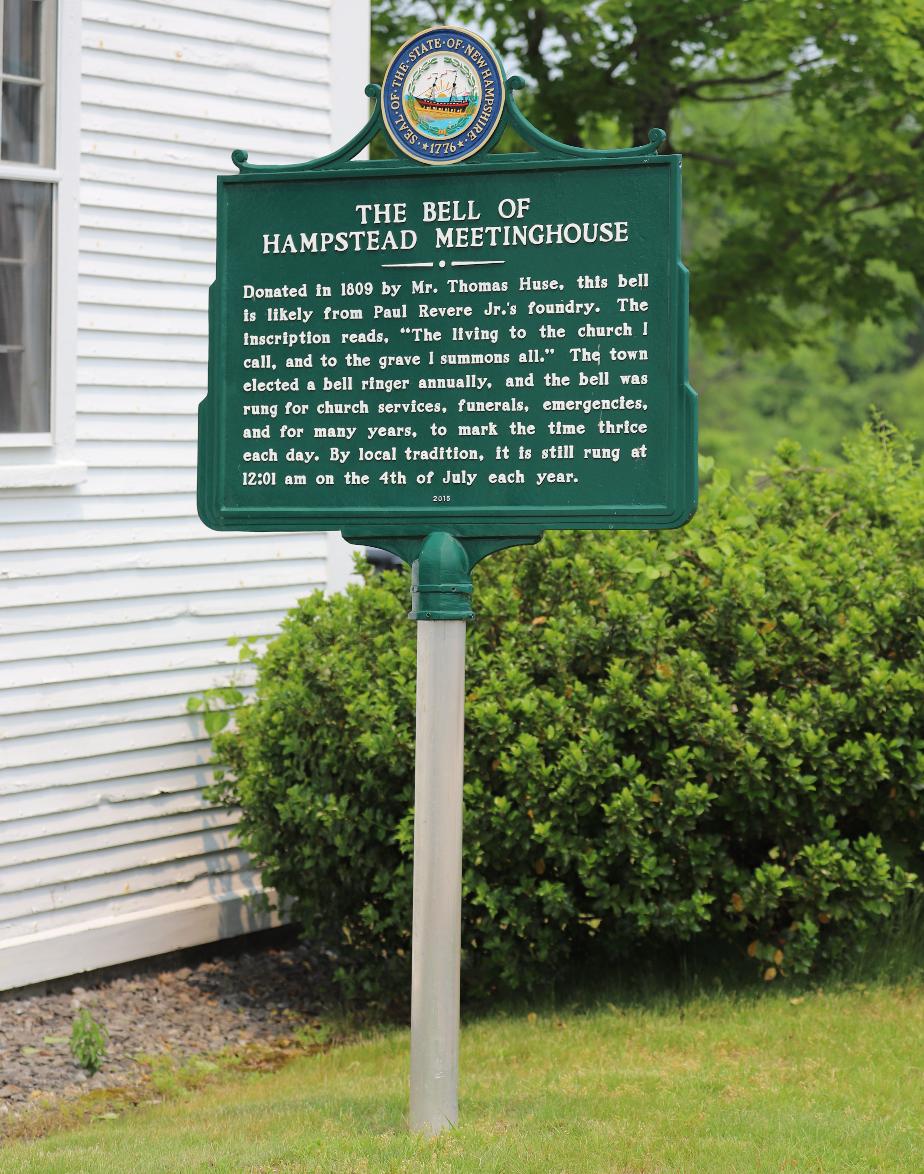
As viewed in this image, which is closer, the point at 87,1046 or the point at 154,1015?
the point at 87,1046

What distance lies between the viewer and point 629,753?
6047mm

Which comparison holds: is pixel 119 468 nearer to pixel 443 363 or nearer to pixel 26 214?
pixel 26 214

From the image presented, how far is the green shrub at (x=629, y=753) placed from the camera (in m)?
5.81

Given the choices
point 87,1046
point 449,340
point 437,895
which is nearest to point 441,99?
point 449,340

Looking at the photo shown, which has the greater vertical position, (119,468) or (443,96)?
(443,96)

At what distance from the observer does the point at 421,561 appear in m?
4.38

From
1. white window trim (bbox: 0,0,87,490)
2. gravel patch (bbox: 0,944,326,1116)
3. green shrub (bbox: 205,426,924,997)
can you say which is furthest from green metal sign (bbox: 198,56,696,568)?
gravel patch (bbox: 0,944,326,1116)

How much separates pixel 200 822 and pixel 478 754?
1892 mm

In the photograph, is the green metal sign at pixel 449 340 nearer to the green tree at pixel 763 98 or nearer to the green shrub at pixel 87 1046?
the green shrub at pixel 87 1046

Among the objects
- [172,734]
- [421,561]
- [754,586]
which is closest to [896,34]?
[754,586]

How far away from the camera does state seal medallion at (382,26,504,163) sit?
14.0 feet

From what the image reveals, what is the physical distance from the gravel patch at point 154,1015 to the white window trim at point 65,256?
224 cm

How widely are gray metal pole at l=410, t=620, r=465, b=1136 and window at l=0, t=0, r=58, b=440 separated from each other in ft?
9.42

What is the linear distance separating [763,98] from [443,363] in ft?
38.7
